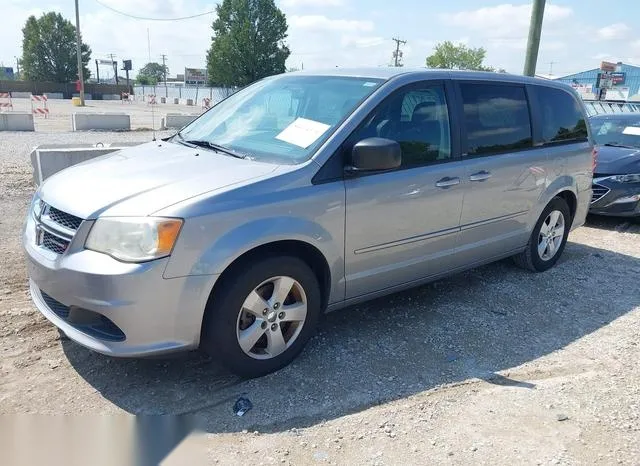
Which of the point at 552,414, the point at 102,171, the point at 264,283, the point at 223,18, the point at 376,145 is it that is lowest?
the point at 552,414

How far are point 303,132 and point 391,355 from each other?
1618mm

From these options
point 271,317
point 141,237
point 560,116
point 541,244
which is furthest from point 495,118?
point 141,237

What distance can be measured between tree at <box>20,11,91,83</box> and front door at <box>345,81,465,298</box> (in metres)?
76.2

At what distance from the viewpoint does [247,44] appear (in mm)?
57625

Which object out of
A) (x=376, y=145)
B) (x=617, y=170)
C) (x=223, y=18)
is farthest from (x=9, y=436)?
(x=223, y=18)

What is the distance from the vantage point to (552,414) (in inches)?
121

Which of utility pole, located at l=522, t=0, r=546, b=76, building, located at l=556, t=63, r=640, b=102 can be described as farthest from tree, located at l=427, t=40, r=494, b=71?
utility pole, located at l=522, t=0, r=546, b=76

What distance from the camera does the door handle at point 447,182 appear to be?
13.1ft

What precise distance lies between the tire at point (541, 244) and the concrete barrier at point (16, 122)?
17.7 meters

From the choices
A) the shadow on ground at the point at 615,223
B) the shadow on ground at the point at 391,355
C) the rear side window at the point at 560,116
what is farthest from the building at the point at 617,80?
the shadow on ground at the point at 391,355

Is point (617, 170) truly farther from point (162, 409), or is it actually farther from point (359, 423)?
point (162, 409)

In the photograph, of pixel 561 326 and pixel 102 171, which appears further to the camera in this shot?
pixel 561 326

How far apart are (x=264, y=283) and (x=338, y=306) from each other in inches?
28.1

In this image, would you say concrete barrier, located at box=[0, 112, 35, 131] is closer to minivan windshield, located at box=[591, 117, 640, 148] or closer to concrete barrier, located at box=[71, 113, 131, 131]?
concrete barrier, located at box=[71, 113, 131, 131]
